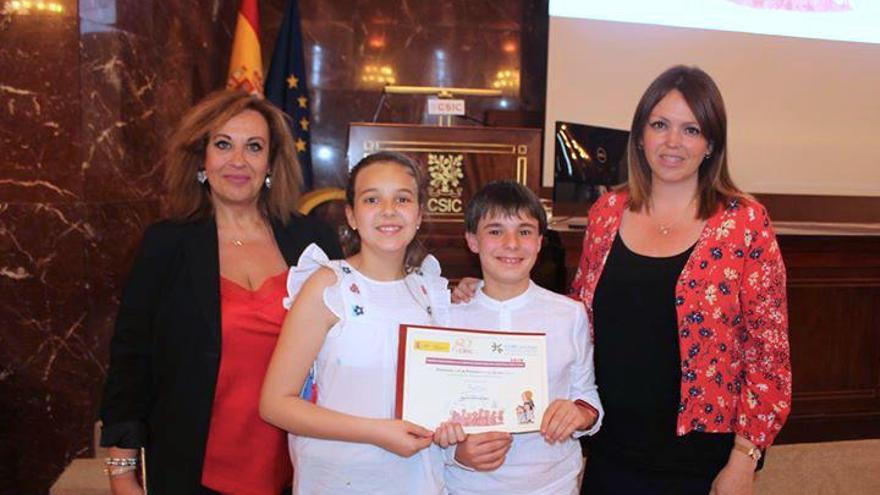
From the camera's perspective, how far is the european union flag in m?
4.59

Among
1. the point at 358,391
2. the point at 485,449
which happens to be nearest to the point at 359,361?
the point at 358,391

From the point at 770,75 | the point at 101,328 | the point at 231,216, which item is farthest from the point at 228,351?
the point at 770,75

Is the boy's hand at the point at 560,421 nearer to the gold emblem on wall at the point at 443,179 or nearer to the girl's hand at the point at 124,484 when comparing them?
the girl's hand at the point at 124,484

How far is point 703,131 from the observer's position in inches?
63.4

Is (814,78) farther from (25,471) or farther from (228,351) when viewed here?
(25,471)

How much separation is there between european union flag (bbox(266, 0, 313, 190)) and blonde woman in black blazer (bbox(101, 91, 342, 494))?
2.88 m

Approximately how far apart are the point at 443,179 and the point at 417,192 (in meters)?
1.95

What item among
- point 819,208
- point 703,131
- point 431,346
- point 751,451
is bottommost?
point 751,451

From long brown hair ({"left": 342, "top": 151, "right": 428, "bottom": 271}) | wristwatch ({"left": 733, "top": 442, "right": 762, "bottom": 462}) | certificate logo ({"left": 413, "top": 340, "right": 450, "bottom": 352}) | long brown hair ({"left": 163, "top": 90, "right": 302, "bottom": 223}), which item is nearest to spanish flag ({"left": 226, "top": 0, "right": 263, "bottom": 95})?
long brown hair ({"left": 163, "top": 90, "right": 302, "bottom": 223})

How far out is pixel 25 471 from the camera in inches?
123

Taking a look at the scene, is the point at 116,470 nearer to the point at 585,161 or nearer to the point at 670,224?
the point at 670,224

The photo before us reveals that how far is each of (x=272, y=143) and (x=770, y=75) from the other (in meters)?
4.36

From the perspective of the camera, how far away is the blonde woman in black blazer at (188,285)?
5.13 ft

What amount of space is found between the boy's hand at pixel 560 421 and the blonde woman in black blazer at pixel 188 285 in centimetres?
76
